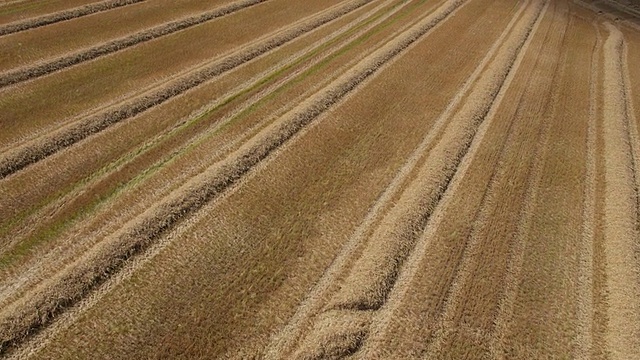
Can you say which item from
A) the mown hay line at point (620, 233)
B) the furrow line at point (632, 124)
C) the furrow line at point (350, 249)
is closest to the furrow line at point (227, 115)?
the furrow line at point (350, 249)

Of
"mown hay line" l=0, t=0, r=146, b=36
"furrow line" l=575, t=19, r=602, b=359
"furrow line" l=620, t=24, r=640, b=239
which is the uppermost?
"mown hay line" l=0, t=0, r=146, b=36

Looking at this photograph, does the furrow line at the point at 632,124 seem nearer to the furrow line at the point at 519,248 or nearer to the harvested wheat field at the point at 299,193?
the harvested wheat field at the point at 299,193

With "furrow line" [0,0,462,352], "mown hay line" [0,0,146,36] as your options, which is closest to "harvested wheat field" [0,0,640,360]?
"furrow line" [0,0,462,352]

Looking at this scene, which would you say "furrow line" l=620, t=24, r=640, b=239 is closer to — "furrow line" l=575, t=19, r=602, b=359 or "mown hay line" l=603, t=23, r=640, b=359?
"mown hay line" l=603, t=23, r=640, b=359

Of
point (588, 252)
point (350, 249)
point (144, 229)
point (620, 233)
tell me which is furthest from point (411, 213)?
point (144, 229)

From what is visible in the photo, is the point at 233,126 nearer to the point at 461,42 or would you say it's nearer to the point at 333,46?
the point at 333,46

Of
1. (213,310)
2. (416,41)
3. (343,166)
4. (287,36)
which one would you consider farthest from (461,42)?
(213,310)
